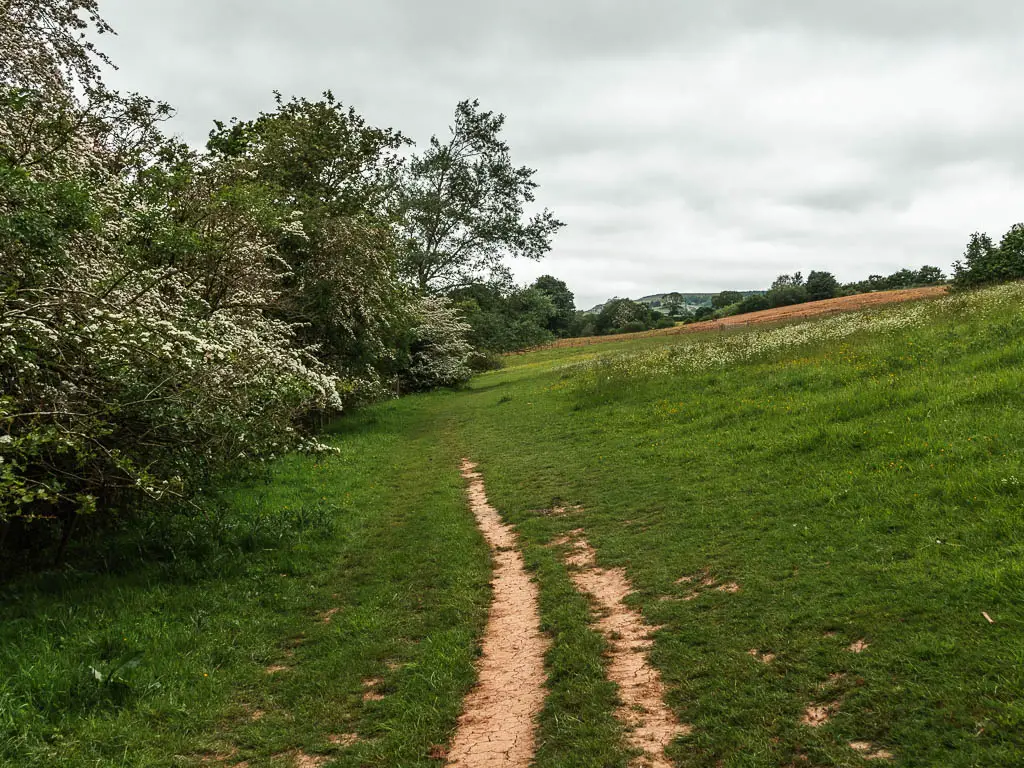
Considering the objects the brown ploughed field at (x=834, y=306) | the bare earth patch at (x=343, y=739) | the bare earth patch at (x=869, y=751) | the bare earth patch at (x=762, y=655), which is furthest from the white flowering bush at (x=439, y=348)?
the bare earth patch at (x=869, y=751)

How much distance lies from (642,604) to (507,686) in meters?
1.93

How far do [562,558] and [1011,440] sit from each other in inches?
239

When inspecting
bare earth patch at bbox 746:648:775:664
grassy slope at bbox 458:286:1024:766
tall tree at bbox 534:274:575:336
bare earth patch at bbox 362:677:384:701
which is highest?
tall tree at bbox 534:274:575:336

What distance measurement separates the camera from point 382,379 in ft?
88.1

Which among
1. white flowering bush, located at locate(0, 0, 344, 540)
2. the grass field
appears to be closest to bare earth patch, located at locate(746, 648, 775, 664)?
the grass field

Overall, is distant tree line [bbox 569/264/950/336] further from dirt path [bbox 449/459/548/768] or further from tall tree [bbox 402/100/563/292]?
dirt path [bbox 449/459/548/768]

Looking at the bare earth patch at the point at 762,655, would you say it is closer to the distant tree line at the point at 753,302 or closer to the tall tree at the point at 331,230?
the tall tree at the point at 331,230

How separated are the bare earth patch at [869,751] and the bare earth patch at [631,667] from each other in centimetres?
109

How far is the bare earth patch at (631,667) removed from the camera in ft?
14.9

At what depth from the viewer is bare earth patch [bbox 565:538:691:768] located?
14.9 ft

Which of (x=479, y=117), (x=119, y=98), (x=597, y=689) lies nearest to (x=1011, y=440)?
(x=597, y=689)

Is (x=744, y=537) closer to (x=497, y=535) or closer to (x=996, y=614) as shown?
(x=996, y=614)

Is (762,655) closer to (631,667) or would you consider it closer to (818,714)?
(818,714)

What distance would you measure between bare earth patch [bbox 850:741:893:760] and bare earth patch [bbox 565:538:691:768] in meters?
1.09
